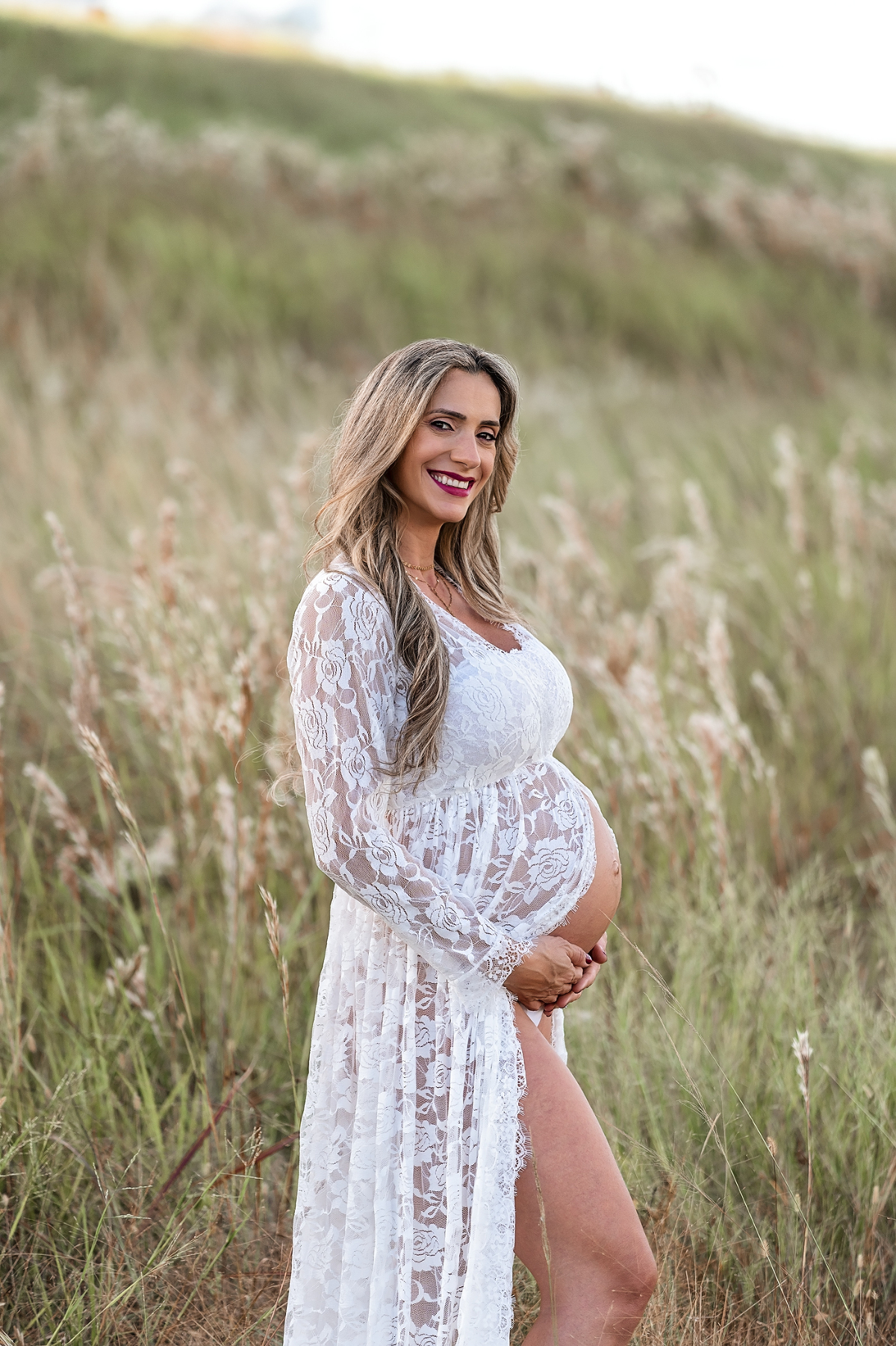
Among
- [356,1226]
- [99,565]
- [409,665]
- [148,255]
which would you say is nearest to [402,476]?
[409,665]

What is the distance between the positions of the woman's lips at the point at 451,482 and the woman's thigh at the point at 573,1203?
0.93 m

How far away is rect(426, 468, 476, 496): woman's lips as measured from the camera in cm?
189

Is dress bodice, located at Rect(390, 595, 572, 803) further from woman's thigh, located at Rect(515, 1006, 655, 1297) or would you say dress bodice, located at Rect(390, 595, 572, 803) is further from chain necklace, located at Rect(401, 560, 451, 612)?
woman's thigh, located at Rect(515, 1006, 655, 1297)

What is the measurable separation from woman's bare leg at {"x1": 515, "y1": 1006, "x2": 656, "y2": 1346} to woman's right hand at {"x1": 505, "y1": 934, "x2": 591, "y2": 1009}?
12 cm

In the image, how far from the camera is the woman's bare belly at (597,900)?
1.89m

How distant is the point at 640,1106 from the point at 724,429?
5.35 m

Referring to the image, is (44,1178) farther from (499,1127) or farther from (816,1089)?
(816,1089)

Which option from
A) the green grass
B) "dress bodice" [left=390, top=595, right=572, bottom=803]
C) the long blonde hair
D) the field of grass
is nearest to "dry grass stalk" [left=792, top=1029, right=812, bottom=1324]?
the field of grass

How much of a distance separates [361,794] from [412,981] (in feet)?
1.05

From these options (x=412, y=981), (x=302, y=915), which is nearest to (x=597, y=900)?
(x=412, y=981)

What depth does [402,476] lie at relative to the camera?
6.23 ft

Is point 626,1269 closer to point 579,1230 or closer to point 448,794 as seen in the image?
point 579,1230

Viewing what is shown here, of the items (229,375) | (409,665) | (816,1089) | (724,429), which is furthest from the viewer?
(229,375)

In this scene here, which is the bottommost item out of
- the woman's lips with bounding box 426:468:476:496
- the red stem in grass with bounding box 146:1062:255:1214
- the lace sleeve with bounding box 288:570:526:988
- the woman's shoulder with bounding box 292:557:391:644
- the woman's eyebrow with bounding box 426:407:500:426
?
the red stem in grass with bounding box 146:1062:255:1214
